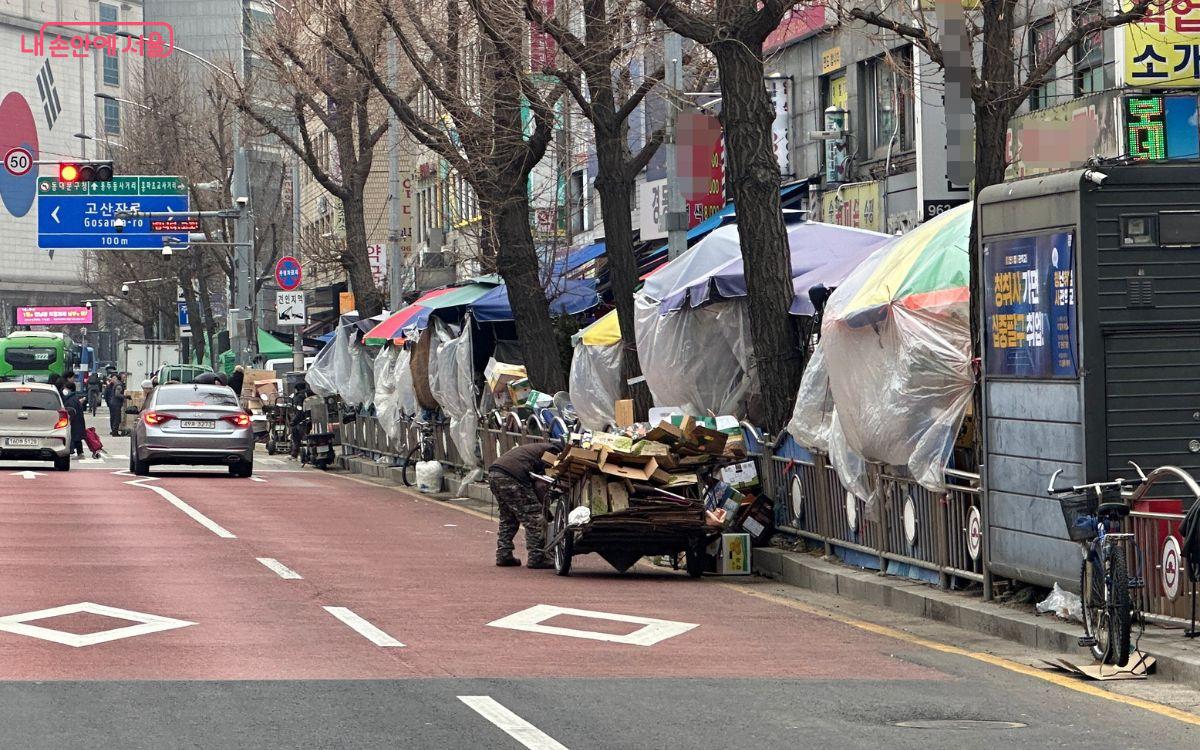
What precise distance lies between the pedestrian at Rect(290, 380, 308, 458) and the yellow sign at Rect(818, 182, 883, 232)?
1450 centimetres

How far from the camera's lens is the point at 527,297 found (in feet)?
88.3

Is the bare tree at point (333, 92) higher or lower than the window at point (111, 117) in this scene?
lower

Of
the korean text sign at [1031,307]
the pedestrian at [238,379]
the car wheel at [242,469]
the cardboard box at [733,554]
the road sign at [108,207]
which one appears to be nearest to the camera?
the korean text sign at [1031,307]

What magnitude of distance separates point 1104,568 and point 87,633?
19.7 feet

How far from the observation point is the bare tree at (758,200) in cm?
1795

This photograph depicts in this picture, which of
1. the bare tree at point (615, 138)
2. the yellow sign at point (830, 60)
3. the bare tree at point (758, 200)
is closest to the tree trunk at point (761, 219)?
the bare tree at point (758, 200)

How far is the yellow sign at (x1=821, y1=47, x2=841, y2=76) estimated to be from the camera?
29.3 m

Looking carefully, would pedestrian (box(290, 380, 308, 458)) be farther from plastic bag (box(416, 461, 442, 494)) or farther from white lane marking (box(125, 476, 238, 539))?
plastic bag (box(416, 461, 442, 494))

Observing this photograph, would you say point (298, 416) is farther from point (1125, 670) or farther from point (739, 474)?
point (1125, 670)

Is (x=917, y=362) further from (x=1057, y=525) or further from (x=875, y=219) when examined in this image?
(x=875, y=219)

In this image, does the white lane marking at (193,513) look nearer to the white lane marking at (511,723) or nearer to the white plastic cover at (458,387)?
the white plastic cover at (458,387)

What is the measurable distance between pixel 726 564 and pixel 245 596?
14.1 feet

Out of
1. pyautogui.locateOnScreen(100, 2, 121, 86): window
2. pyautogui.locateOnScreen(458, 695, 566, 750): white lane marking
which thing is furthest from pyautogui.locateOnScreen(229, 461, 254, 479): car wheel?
pyautogui.locateOnScreen(100, 2, 121, 86): window

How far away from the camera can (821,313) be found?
18109mm
